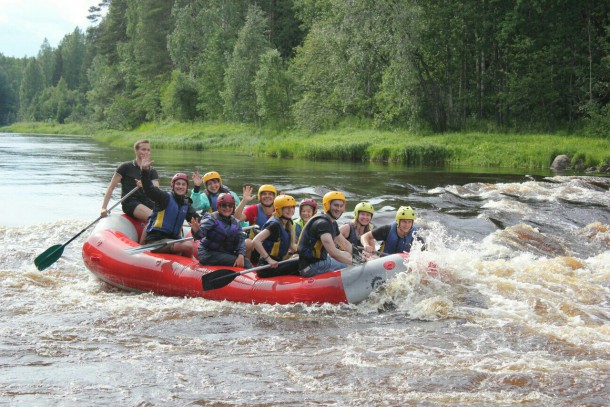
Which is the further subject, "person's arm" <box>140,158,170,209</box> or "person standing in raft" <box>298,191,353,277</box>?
"person's arm" <box>140,158,170,209</box>

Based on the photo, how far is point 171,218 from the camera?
863 cm

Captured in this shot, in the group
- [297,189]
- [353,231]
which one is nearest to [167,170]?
[297,189]

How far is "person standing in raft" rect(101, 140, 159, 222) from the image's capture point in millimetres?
8773

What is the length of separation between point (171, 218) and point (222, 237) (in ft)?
3.65

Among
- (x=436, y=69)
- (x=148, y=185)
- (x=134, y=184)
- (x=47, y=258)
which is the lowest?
(x=47, y=258)

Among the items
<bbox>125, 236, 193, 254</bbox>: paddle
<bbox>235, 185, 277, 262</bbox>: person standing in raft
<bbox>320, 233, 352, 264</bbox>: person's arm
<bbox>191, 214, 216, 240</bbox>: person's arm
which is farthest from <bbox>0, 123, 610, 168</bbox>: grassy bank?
<bbox>191, 214, 216, 240</bbox>: person's arm

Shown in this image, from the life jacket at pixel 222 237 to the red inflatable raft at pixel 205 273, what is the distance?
253mm

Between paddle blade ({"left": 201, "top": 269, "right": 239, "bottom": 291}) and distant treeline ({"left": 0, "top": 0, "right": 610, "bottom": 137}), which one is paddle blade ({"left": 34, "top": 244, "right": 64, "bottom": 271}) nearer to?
paddle blade ({"left": 201, "top": 269, "right": 239, "bottom": 291})

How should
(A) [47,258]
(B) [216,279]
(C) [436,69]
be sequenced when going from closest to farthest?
1. (B) [216,279]
2. (A) [47,258]
3. (C) [436,69]

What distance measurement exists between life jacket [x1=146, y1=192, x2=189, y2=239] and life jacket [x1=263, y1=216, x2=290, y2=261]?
1.37 m

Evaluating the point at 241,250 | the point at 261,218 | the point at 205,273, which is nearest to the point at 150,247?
the point at 205,273

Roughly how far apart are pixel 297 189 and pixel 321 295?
9.90 m

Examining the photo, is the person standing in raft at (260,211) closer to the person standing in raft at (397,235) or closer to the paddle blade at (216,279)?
the paddle blade at (216,279)

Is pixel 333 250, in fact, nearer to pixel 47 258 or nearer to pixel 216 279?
pixel 216 279
